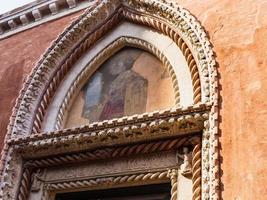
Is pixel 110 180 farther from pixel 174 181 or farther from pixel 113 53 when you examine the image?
pixel 113 53

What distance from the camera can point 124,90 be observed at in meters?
3.57

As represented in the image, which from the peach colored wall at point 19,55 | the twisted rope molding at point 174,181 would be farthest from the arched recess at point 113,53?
the twisted rope molding at point 174,181

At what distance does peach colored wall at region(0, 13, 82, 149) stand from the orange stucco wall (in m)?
→ 0.10

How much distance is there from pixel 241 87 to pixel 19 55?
7.26ft

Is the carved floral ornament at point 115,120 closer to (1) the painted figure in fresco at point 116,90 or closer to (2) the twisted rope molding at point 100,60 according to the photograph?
(2) the twisted rope molding at point 100,60

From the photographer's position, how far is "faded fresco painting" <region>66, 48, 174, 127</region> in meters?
3.37

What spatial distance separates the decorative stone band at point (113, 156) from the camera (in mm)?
2865

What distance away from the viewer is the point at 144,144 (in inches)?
121

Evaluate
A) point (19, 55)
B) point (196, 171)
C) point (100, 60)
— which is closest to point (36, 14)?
point (19, 55)

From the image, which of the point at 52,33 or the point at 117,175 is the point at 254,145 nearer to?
the point at 117,175

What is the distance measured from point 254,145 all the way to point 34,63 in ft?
7.14

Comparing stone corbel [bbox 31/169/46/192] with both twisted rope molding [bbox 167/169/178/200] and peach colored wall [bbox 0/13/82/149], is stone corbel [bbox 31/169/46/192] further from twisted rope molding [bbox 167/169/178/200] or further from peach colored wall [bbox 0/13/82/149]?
twisted rope molding [bbox 167/169/178/200]

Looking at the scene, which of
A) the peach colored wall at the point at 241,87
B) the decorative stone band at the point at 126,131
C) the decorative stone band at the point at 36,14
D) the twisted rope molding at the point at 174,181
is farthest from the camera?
the decorative stone band at the point at 36,14

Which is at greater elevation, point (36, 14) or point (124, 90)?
point (36, 14)
